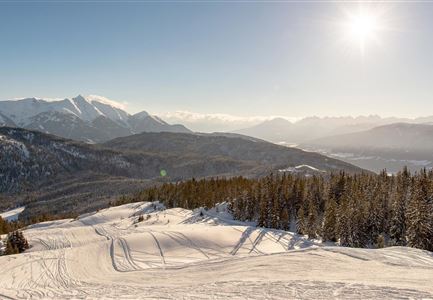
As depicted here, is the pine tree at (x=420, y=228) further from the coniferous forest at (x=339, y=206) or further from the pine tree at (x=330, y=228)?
the pine tree at (x=330, y=228)

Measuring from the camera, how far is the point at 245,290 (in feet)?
62.4

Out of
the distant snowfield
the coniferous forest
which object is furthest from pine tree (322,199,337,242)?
the distant snowfield

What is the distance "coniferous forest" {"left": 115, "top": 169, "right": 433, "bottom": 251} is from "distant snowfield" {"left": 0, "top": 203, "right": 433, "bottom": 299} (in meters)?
27.7

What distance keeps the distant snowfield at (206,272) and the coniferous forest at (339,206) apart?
90.8ft

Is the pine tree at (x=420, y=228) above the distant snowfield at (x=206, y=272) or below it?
below

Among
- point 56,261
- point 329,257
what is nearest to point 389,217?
point 329,257

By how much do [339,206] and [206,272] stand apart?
185 ft

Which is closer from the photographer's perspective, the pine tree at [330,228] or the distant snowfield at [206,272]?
the distant snowfield at [206,272]

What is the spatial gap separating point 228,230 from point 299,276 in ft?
120

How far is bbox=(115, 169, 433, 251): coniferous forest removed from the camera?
62.3 m

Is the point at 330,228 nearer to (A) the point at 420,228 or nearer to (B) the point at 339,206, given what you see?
(B) the point at 339,206

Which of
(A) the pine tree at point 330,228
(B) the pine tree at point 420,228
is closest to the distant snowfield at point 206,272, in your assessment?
(B) the pine tree at point 420,228

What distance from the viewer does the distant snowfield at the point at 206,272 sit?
18.3 meters

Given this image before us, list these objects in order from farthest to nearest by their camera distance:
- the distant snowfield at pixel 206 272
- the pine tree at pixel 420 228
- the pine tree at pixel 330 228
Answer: the pine tree at pixel 330 228
the pine tree at pixel 420 228
the distant snowfield at pixel 206 272
